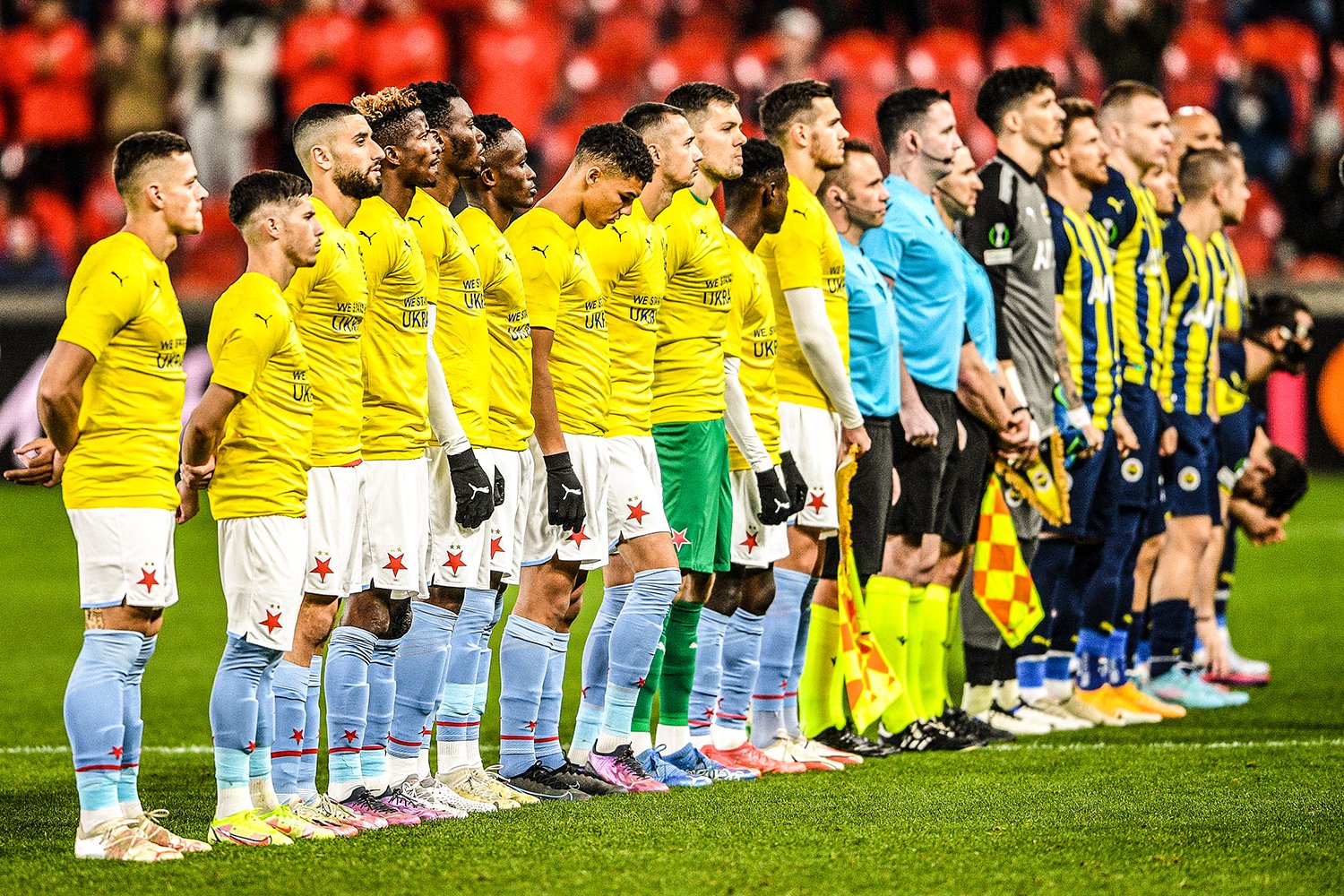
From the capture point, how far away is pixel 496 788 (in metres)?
6.71

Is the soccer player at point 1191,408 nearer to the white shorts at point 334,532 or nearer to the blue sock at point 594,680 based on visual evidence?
the blue sock at point 594,680

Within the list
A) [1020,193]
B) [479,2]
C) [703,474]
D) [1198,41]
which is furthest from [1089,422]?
[479,2]

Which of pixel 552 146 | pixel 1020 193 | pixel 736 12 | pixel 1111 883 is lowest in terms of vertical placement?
pixel 1111 883

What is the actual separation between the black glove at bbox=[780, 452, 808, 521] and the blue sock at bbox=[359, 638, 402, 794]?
1.76 metres

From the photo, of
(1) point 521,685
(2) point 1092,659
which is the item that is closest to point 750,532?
(1) point 521,685

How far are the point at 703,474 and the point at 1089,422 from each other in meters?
2.72

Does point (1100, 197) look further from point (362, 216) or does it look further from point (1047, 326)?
point (362, 216)

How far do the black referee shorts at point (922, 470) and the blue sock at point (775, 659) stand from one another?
77cm

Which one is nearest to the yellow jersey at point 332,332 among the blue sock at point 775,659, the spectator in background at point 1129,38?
the blue sock at point 775,659

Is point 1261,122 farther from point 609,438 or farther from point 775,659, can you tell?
point 609,438

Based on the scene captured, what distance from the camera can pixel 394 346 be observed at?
6.41 metres

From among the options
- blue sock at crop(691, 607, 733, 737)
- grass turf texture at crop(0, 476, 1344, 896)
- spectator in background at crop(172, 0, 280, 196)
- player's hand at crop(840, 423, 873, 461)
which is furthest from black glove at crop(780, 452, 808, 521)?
spectator in background at crop(172, 0, 280, 196)

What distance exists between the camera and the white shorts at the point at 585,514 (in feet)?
22.5

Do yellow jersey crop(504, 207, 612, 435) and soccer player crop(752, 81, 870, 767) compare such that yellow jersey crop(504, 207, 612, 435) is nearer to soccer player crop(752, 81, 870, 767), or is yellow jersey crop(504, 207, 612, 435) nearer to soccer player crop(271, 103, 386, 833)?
soccer player crop(271, 103, 386, 833)
